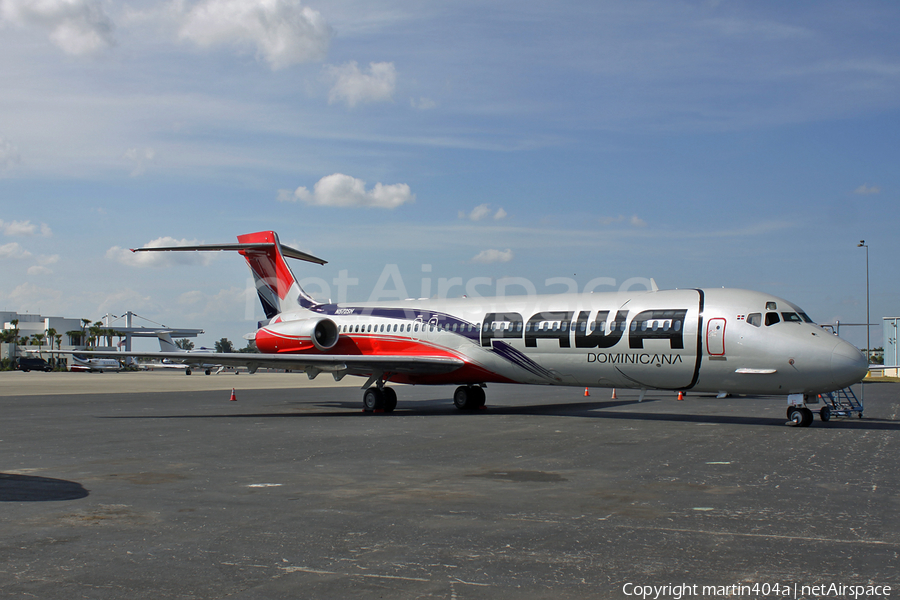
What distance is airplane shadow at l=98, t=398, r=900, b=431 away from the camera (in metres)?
17.1

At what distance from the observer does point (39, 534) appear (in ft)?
21.1

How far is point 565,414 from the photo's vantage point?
1981 centimetres

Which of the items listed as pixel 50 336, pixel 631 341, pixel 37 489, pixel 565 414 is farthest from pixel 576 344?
pixel 50 336

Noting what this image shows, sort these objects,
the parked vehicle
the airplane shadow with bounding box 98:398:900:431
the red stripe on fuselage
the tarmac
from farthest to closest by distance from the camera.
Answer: the parked vehicle, the red stripe on fuselage, the airplane shadow with bounding box 98:398:900:431, the tarmac

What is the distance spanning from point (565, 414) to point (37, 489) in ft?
45.4

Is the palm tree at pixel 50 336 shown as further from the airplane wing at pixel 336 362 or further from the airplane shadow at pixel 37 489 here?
the airplane shadow at pixel 37 489

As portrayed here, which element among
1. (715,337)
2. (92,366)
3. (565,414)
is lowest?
(92,366)

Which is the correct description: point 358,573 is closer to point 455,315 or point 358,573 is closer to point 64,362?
point 455,315

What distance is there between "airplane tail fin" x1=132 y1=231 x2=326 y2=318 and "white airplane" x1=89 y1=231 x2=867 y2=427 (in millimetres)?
593

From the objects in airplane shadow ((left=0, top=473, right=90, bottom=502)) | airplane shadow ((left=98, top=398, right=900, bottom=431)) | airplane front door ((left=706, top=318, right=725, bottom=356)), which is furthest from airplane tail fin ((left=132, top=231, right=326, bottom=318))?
airplane shadow ((left=0, top=473, right=90, bottom=502))

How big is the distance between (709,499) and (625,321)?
9.35 meters

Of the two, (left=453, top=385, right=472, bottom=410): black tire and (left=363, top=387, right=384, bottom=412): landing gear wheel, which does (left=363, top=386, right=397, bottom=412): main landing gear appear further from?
(left=453, top=385, right=472, bottom=410): black tire

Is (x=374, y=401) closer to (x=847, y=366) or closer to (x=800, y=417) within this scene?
(x=800, y=417)

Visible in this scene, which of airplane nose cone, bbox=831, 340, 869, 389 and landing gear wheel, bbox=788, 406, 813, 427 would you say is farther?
landing gear wheel, bbox=788, 406, 813, 427
